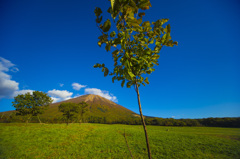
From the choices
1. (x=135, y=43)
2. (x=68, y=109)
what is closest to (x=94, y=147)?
(x=135, y=43)

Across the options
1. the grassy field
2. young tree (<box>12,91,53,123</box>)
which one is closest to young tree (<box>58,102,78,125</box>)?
young tree (<box>12,91,53,123</box>)

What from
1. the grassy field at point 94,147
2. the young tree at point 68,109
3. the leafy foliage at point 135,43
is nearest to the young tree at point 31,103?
the young tree at point 68,109

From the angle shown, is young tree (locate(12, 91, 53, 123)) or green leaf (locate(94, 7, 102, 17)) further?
young tree (locate(12, 91, 53, 123))

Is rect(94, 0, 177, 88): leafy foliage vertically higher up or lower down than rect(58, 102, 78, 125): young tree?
lower down

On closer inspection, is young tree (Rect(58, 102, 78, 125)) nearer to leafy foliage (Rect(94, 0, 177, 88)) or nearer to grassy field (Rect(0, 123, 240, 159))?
grassy field (Rect(0, 123, 240, 159))

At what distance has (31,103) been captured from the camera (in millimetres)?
33031

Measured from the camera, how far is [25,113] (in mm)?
31766

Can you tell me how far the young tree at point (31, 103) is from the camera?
3139cm

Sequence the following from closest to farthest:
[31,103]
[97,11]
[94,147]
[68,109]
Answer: [97,11], [94,147], [31,103], [68,109]

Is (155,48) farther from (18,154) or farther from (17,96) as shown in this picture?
(17,96)

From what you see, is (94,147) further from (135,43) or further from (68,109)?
(68,109)

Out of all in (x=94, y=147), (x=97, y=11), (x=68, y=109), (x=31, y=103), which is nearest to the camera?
(x=97, y=11)

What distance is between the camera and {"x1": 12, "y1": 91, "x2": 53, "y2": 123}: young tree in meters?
31.4

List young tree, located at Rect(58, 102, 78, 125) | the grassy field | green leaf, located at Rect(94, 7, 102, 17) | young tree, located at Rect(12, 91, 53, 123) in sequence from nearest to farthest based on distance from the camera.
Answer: green leaf, located at Rect(94, 7, 102, 17) < the grassy field < young tree, located at Rect(12, 91, 53, 123) < young tree, located at Rect(58, 102, 78, 125)
